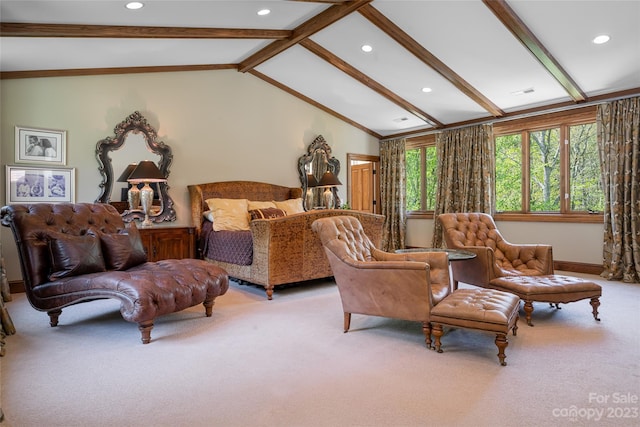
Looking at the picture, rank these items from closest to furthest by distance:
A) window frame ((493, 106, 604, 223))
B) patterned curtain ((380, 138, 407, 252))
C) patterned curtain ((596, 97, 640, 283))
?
patterned curtain ((596, 97, 640, 283))
window frame ((493, 106, 604, 223))
patterned curtain ((380, 138, 407, 252))

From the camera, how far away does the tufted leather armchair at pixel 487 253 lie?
3700 millimetres

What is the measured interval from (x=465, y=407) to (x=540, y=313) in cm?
211

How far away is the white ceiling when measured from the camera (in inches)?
146

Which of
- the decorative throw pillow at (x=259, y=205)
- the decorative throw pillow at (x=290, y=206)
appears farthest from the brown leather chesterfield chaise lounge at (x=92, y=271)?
the decorative throw pillow at (x=290, y=206)

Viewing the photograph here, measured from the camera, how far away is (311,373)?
7.46 feet

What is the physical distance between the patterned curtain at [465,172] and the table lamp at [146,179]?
4.77 metres

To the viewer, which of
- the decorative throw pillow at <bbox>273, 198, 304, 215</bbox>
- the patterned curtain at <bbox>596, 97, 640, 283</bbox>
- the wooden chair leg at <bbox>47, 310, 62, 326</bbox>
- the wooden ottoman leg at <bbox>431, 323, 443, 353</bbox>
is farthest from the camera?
the decorative throw pillow at <bbox>273, 198, 304, 215</bbox>

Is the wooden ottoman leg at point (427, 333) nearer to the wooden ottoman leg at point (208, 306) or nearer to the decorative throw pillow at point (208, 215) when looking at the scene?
the wooden ottoman leg at point (208, 306)

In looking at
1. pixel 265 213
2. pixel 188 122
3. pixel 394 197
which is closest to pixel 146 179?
pixel 188 122

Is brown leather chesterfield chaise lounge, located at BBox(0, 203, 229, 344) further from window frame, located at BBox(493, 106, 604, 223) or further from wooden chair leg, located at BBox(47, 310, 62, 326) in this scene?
window frame, located at BBox(493, 106, 604, 223)

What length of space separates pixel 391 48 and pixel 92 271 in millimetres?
4253

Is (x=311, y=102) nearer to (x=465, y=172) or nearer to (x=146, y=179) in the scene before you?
(x=465, y=172)

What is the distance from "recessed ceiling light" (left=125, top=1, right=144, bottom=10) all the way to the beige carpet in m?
2.74

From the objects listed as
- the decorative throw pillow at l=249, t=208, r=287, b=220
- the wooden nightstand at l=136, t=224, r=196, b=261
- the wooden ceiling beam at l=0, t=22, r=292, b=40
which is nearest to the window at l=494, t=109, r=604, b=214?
the decorative throw pillow at l=249, t=208, r=287, b=220
